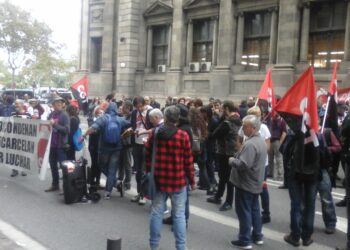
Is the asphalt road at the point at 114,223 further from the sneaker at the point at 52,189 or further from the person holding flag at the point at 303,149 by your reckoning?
the person holding flag at the point at 303,149

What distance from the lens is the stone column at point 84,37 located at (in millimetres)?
27844

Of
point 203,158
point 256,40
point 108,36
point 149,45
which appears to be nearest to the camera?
point 203,158

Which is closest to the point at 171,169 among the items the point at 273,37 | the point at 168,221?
the point at 168,221

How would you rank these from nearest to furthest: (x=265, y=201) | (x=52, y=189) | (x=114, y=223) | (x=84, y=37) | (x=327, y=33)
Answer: (x=114, y=223) < (x=265, y=201) < (x=52, y=189) < (x=327, y=33) < (x=84, y=37)

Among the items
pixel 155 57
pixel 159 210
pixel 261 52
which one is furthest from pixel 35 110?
pixel 155 57

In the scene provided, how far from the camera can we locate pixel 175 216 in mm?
5246

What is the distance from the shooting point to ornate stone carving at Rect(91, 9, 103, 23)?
27.2m

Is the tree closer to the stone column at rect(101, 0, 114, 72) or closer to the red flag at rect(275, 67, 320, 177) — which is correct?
the stone column at rect(101, 0, 114, 72)

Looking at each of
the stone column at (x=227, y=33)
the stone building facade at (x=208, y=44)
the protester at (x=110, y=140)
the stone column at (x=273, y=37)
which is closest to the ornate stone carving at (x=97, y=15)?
the stone building facade at (x=208, y=44)

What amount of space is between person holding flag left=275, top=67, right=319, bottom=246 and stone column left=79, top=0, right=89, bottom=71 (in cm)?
2364

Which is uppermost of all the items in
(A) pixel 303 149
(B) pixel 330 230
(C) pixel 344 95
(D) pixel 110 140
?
(C) pixel 344 95

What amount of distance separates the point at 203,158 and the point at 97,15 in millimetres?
20512

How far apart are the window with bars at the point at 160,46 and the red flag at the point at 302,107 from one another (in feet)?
62.8

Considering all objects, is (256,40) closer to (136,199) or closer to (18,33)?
(136,199)
